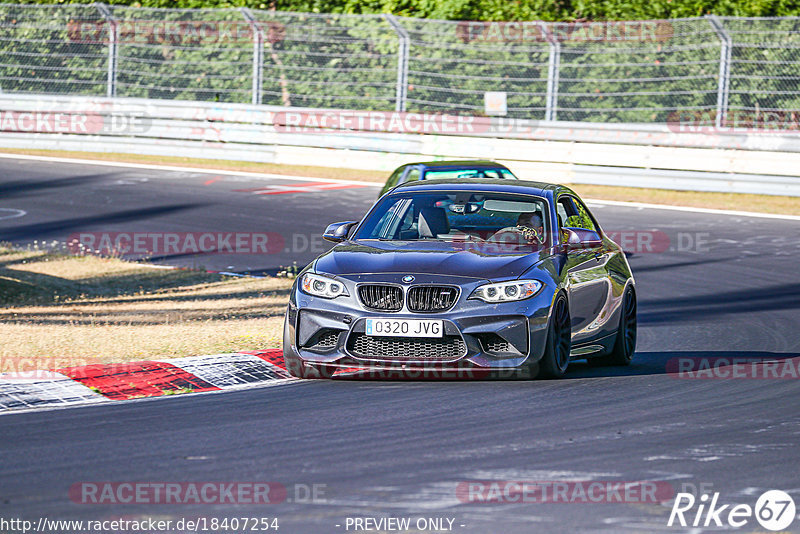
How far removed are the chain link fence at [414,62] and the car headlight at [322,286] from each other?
1683cm

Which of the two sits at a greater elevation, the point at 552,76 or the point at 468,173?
the point at 552,76

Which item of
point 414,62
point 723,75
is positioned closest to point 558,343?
point 723,75

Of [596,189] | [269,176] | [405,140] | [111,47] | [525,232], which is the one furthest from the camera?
[111,47]

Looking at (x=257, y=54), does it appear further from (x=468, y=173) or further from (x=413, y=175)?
(x=468, y=173)

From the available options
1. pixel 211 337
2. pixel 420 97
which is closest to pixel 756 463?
pixel 211 337

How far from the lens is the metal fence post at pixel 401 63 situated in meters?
27.0

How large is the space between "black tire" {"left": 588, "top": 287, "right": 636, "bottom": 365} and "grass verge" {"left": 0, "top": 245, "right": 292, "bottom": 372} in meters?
2.73

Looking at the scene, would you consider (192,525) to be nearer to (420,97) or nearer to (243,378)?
(243,378)

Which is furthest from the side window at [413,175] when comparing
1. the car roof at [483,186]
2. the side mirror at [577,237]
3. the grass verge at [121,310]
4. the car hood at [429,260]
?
the car hood at [429,260]

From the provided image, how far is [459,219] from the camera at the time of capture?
10.1 metres

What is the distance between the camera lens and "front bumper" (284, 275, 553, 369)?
8562 millimetres

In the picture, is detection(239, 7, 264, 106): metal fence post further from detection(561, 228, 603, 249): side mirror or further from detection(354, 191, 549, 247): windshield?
detection(561, 228, 603, 249): side mirror

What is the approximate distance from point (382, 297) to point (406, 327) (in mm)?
300

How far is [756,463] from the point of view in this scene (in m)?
6.52
